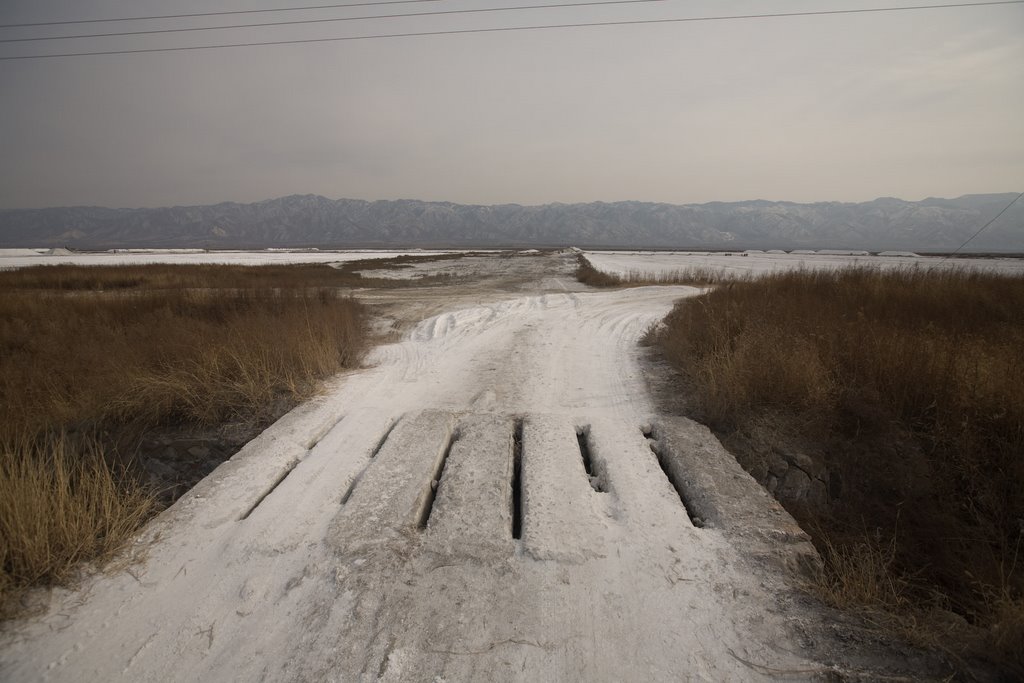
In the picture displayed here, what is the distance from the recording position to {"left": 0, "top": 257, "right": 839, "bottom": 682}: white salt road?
6.59ft

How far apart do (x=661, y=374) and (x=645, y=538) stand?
3800 millimetres

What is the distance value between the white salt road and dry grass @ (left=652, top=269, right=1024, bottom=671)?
683 mm

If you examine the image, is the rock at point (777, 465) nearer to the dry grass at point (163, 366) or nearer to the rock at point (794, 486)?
the rock at point (794, 486)

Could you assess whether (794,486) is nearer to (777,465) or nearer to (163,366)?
(777,465)

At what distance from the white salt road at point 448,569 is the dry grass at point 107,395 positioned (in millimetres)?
366

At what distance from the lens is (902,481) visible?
3828 mm

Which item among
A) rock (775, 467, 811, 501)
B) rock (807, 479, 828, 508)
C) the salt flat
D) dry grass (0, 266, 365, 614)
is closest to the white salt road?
the salt flat

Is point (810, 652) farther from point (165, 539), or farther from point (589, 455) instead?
point (165, 539)

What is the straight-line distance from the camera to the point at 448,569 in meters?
2.51

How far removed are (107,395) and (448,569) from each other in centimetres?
520

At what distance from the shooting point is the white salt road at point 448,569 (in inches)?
79.1

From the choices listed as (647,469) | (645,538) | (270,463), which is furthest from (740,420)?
(270,463)

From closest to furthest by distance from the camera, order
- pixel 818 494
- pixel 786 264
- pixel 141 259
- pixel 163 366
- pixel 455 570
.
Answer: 1. pixel 455 570
2. pixel 818 494
3. pixel 163 366
4. pixel 786 264
5. pixel 141 259

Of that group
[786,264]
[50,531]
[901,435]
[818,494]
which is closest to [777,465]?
[818,494]
